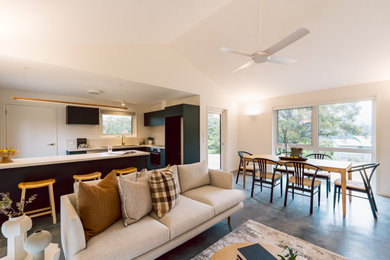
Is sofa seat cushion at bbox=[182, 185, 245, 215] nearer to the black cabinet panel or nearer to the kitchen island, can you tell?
the kitchen island

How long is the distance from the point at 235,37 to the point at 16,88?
5.14 meters

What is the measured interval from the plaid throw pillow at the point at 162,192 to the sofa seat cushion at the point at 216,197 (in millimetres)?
416

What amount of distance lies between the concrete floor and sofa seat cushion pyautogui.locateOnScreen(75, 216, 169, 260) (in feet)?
1.52

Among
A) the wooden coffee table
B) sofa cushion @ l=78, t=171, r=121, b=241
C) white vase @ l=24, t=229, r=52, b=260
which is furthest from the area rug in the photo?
white vase @ l=24, t=229, r=52, b=260

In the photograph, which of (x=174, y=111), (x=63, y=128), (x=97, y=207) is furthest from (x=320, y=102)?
(x=63, y=128)

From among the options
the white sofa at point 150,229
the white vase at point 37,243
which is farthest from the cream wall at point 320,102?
the white vase at point 37,243

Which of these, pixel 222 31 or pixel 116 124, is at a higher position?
pixel 222 31

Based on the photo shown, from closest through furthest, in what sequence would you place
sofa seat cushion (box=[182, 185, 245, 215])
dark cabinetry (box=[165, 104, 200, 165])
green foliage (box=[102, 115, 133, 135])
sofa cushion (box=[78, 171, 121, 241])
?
sofa cushion (box=[78, 171, 121, 241]), sofa seat cushion (box=[182, 185, 245, 215]), dark cabinetry (box=[165, 104, 200, 165]), green foliage (box=[102, 115, 133, 135])

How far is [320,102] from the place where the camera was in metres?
4.22

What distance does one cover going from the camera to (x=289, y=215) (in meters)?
2.71

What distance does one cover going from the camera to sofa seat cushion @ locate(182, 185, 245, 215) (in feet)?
7.20

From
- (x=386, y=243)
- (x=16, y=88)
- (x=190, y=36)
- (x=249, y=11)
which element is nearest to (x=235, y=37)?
(x=249, y=11)

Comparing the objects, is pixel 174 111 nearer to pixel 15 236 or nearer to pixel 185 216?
pixel 185 216

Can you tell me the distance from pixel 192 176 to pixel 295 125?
3.61 metres
